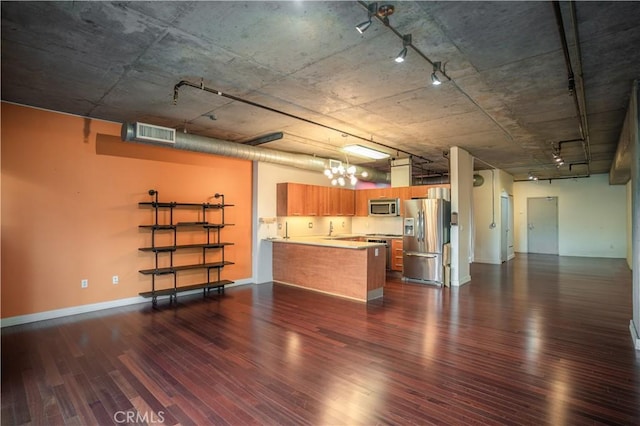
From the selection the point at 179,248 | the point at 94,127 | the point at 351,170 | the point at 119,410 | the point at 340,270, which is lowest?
the point at 119,410

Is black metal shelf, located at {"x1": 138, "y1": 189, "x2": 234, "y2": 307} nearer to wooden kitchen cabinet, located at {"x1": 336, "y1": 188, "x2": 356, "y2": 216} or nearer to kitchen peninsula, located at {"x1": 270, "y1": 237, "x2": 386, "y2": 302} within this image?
kitchen peninsula, located at {"x1": 270, "y1": 237, "x2": 386, "y2": 302}

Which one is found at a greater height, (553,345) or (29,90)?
(29,90)

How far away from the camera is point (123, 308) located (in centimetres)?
500

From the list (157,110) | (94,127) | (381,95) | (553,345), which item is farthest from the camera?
(94,127)

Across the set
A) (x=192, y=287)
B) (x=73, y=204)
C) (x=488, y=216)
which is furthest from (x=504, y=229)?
(x=73, y=204)

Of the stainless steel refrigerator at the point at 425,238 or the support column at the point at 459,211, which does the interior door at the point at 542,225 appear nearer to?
the support column at the point at 459,211

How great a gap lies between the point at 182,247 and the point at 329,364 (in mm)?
3627

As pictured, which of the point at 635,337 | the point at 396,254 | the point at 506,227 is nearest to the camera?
the point at 635,337

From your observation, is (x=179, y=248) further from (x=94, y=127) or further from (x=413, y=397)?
(x=413, y=397)

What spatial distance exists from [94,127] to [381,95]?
4226 millimetres

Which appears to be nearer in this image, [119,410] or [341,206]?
[119,410]

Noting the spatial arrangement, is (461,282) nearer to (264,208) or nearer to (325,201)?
(325,201)

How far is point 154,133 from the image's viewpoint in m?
4.68

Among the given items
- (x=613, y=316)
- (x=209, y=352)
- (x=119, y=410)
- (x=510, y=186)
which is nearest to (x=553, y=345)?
(x=613, y=316)
